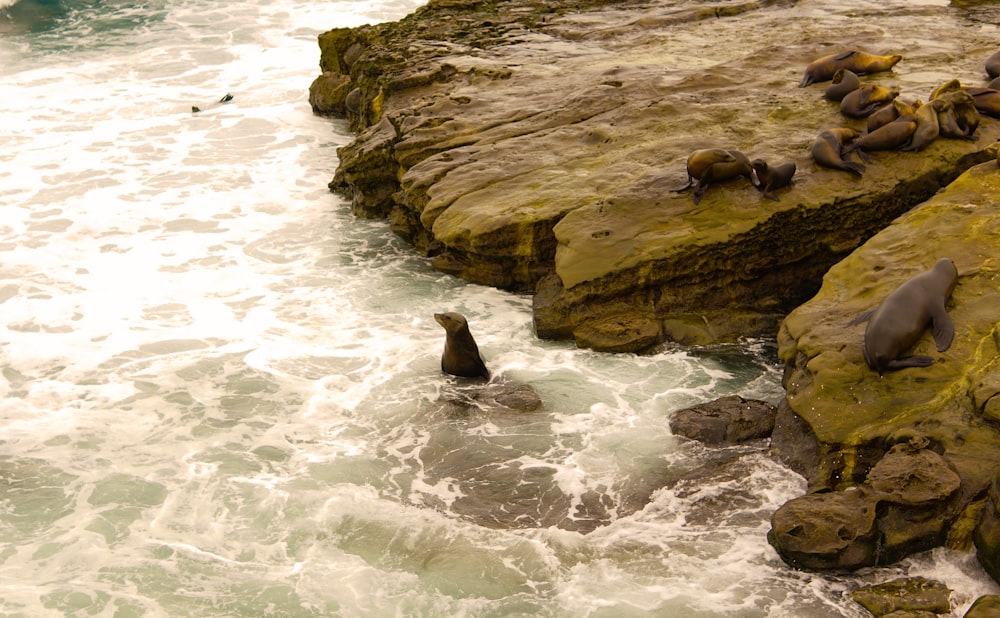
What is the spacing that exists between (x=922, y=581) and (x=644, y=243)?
13.5 ft

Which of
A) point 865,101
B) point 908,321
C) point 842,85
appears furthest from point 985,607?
point 842,85

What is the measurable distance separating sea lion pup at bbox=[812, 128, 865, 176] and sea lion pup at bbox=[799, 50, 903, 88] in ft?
5.78

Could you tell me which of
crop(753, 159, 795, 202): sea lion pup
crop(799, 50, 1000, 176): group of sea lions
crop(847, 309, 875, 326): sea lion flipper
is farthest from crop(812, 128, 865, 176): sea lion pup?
crop(847, 309, 875, 326): sea lion flipper

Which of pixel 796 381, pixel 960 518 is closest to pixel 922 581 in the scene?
pixel 960 518

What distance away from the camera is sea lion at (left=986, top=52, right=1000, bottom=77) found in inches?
426

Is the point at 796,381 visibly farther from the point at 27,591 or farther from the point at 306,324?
the point at 27,591

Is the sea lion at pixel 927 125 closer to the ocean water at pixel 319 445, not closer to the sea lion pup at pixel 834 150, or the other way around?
the sea lion pup at pixel 834 150

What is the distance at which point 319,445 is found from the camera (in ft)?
25.2

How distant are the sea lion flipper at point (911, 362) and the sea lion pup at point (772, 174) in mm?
2731

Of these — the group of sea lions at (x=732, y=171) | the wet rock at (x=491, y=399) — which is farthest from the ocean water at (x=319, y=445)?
the group of sea lions at (x=732, y=171)

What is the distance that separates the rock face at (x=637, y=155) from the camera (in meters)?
9.03

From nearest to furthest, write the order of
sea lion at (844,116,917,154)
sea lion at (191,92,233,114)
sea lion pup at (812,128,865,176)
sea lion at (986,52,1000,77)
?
sea lion pup at (812,128,865,176), sea lion at (844,116,917,154), sea lion at (986,52,1000,77), sea lion at (191,92,233,114)

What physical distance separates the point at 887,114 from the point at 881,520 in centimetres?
514

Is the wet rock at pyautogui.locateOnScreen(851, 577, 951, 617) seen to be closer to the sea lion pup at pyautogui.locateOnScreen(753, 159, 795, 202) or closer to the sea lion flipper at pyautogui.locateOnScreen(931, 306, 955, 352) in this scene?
the sea lion flipper at pyautogui.locateOnScreen(931, 306, 955, 352)
